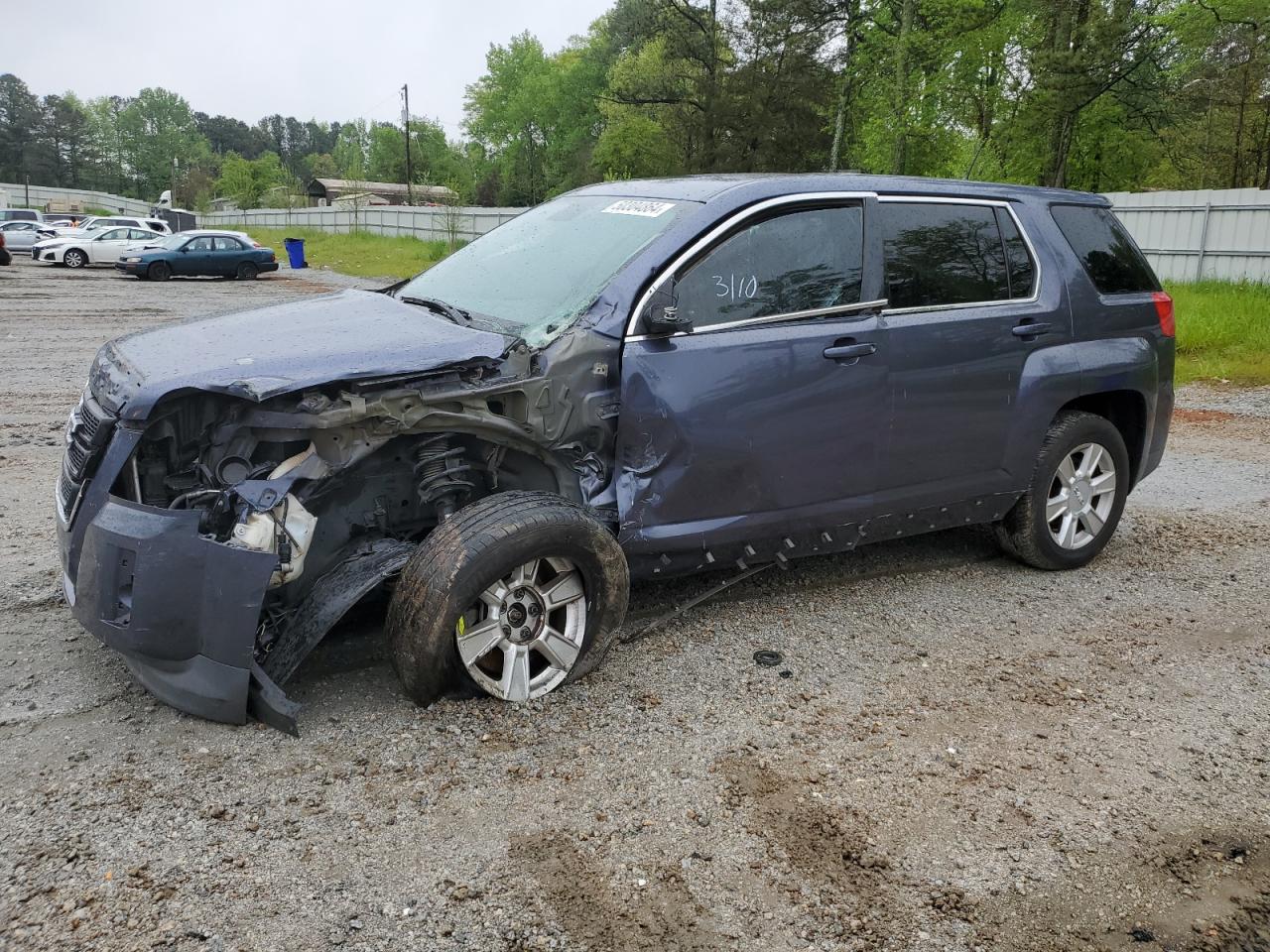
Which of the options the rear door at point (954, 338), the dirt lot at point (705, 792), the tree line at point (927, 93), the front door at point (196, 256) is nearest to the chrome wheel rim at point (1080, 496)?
the rear door at point (954, 338)

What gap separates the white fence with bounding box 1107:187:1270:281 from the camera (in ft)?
55.8

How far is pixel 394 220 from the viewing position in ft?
129

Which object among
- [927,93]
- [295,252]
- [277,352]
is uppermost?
[927,93]

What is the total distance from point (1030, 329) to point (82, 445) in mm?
4143

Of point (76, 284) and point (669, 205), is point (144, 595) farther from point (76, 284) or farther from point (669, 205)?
point (76, 284)

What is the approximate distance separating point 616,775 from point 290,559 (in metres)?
1.31

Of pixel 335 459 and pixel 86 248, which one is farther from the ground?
pixel 86 248

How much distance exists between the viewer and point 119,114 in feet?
438

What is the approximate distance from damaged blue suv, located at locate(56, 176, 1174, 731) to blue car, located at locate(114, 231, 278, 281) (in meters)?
25.6

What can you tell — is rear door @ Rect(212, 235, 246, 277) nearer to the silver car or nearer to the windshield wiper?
the silver car

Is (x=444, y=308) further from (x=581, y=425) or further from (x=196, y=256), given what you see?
(x=196, y=256)

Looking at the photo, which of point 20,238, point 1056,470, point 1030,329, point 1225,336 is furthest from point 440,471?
point 20,238

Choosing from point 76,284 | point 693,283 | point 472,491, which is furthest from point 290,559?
point 76,284

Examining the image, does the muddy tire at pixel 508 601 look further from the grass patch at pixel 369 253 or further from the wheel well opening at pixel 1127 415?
the grass patch at pixel 369 253
